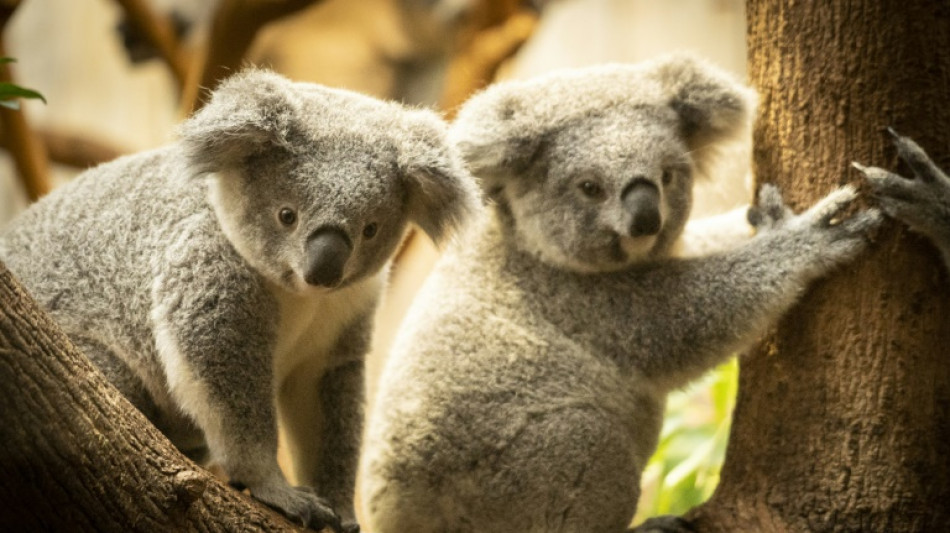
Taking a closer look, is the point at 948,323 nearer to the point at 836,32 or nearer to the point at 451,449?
the point at 836,32

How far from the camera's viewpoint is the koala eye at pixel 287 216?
105 inches

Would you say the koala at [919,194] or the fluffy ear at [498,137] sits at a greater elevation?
the fluffy ear at [498,137]

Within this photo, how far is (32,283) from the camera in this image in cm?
297

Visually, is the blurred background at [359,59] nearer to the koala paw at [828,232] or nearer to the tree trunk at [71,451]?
the koala paw at [828,232]

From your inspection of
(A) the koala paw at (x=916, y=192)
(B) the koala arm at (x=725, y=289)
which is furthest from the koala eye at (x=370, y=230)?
(A) the koala paw at (x=916, y=192)

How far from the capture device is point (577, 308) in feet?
11.0

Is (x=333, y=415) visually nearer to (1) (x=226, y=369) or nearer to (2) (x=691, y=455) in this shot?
(1) (x=226, y=369)

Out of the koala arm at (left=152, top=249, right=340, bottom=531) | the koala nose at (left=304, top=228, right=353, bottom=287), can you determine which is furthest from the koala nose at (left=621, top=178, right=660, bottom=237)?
the koala arm at (left=152, top=249, right=340, bottom=531)

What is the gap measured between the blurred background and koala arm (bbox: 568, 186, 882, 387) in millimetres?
364

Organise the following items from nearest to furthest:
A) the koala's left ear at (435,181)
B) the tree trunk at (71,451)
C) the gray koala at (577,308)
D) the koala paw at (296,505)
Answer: the tree trunk at (71,451)
the koala paw at (296,505)
the koala's left ear at (435,181)
the gray koala at (577,308)

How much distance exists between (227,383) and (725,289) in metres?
1.59

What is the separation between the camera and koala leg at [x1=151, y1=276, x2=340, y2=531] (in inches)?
105

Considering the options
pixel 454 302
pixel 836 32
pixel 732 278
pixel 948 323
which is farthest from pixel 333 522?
pixel 836 32

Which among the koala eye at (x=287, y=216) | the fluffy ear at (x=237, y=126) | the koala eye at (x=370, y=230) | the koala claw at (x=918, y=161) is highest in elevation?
the fluffy ear at (x=237, y=126)
